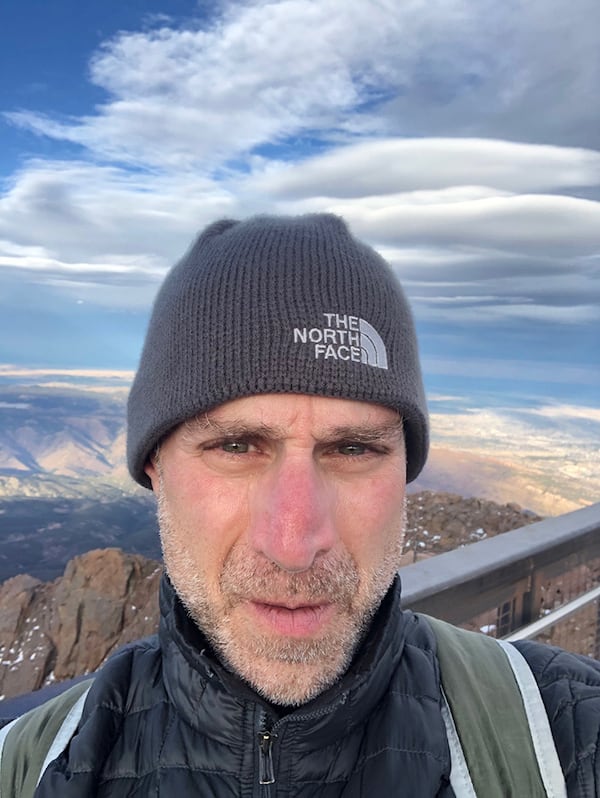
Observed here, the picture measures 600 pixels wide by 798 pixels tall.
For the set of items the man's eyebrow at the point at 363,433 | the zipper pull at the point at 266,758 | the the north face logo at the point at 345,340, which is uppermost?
the the north face logo at the point at 345,340

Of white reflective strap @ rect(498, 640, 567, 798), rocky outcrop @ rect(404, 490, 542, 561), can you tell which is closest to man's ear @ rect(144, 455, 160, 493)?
white reflective strap @ rect(498, 640, 567, 798)

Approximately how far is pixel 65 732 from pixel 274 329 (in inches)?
36.3

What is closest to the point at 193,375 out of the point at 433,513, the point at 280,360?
the point at 280,360

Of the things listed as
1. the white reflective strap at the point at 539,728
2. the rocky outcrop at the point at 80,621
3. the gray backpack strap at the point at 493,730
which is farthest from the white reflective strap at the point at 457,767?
the rocky outcrop at the point at 80,621

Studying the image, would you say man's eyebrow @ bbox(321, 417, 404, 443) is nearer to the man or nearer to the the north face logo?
the man

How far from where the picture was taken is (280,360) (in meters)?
1.36

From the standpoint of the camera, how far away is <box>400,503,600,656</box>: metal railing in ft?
6.89

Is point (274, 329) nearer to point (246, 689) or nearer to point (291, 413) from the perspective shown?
point (291, 413)

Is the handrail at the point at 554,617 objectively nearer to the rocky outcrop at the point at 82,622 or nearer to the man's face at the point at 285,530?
the man's face at the point at 285,530

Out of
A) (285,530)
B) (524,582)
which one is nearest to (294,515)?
(285,530)

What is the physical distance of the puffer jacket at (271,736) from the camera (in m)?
1.20

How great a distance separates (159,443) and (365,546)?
0.57m

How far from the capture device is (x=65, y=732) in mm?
1271

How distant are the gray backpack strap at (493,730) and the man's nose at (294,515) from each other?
44cm
